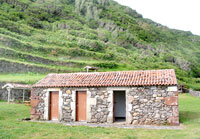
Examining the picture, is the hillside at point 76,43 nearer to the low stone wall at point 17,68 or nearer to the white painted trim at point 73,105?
the low stone wall at point 17,68

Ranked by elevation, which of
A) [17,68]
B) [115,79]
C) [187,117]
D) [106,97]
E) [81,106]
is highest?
[17,68]

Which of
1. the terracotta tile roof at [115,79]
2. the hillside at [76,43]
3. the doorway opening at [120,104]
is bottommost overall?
the doorway opening at [120,104]

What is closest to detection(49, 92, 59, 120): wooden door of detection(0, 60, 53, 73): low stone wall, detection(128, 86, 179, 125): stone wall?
detection(128, 86, 179, 125): stone wall

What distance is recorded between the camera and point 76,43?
59469 millimetres

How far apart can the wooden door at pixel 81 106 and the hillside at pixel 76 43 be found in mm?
22773

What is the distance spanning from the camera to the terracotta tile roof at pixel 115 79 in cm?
1282

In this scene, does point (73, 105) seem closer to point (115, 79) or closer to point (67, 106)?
point (67, 106)

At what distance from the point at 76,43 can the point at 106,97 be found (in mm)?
47398

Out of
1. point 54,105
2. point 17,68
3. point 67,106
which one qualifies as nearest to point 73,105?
point 67,106

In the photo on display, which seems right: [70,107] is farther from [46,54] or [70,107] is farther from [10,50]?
[46,54]

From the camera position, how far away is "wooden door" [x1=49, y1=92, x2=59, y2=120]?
14630 millimetres

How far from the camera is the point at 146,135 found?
30.5ft

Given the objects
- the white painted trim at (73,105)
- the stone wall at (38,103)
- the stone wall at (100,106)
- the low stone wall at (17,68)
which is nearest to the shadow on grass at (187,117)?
the stone wall at (100,106)

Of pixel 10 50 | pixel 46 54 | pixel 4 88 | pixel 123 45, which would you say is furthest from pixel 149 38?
pixel 4 88
